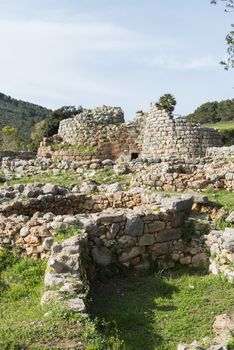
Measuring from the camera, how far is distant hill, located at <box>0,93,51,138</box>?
101 metres

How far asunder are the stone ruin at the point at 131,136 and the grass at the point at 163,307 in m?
13.2

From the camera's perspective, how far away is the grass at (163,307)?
675 centimetres

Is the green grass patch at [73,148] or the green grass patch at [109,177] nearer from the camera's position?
the green grass patch at [109,177]

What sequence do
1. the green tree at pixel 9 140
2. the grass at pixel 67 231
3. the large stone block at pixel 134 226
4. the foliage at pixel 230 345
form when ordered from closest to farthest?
the foliage at pixel 230 345 → the grass at pixel 67 231 → the large stone block at pixel 134 226 → the green tree at pixel 9 140

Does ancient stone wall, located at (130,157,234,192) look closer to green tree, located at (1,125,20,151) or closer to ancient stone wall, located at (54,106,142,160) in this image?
ancient stone wall, located at (54,106,142,160)

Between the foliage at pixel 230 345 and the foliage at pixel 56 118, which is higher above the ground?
the foliage at pixel 56 118

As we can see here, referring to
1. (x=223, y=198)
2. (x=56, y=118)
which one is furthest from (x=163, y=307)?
(x=56, y=118)

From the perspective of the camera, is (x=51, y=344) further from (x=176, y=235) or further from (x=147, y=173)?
(x=147, y=173)

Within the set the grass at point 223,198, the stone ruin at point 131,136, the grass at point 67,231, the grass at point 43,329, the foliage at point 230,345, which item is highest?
the stone ruin at point 131,136

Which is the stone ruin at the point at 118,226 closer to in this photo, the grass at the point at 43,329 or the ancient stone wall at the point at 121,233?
the ancient stone wall at the point at 121,233

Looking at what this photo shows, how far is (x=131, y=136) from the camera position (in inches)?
952

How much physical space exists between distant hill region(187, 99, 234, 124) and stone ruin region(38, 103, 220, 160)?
45.6 metres

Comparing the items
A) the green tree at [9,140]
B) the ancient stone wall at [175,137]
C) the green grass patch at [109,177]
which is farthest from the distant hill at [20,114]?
the green grass patch at [109,177]

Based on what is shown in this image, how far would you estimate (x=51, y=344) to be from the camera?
5.66 meters
